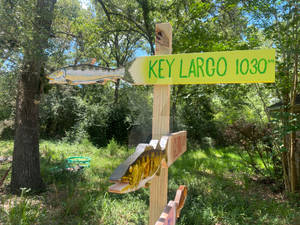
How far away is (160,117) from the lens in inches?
42.8

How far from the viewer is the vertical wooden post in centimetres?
107

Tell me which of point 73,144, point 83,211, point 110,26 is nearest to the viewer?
point 83,211

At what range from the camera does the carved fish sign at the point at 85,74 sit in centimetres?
100

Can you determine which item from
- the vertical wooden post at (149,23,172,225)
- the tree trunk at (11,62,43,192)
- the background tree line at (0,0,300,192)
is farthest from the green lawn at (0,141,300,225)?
the vertical wooden post at (149,23,172,225)

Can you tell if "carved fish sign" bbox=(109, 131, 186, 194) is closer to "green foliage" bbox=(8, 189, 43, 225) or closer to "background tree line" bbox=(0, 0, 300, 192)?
"background tree line" bbox=(0, 0, 300, 192)

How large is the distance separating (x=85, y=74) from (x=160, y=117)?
0.42 m

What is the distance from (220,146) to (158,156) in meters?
11.3

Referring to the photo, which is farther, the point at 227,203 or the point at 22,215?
the point at 227,203

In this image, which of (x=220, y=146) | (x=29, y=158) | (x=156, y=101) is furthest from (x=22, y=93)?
(x=220, y=146)

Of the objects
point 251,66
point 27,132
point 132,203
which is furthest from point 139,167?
point 27,132

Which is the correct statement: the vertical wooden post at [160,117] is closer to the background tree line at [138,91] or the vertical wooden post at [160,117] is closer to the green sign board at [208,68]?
the green sign board at [208,68]

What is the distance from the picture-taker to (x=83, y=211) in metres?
3.24

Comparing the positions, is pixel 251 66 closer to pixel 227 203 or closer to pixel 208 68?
pixel 208 68

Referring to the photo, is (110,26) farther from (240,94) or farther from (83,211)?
(83,211)
